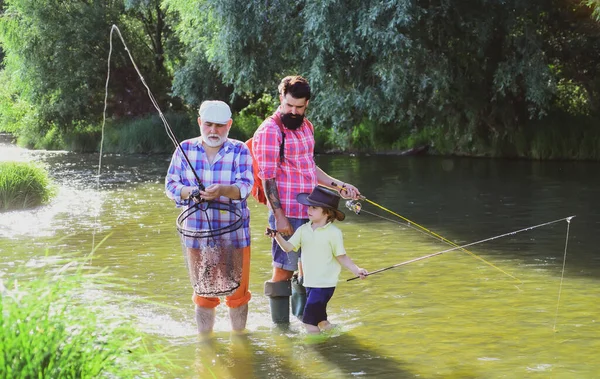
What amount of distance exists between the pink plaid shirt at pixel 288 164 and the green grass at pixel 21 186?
355 inches

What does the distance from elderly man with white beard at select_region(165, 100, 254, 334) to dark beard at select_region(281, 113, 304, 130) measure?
43cm

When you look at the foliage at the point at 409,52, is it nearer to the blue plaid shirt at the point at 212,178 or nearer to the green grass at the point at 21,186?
the green grass at the point at 21,186

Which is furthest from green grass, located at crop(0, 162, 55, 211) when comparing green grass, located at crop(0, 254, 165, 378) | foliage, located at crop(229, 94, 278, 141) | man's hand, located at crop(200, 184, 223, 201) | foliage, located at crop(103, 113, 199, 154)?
foliage, located at crop(103, 113, 199, 154)

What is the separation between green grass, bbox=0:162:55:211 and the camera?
14.7 meters

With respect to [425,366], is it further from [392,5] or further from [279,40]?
[279,40]

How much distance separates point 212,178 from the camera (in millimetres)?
6176

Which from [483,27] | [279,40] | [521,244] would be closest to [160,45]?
[279,40]

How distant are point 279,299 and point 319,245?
0.71 m

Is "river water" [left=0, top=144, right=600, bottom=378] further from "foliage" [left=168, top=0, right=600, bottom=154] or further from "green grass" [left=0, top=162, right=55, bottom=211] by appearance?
"foliage" [left=168, top=0, right=600, bottom=154]

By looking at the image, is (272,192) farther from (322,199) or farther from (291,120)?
(291,120)

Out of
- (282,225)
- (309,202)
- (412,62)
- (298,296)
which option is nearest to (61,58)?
(412,62)

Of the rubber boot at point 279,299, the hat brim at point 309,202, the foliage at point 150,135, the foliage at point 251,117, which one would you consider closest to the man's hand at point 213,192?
the hat brim at point 309,202

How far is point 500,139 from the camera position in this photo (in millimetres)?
23688

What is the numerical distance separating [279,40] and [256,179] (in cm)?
1370
